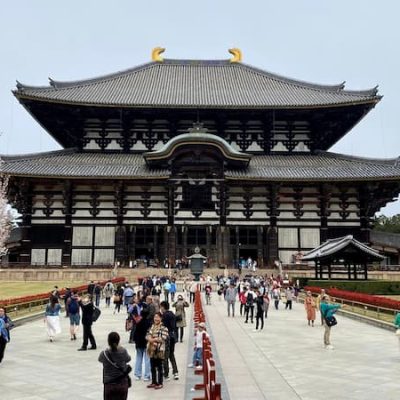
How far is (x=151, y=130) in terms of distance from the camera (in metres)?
54.0

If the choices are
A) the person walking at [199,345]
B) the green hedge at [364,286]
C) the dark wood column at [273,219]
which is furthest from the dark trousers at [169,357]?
the dark wood column at [273,219]

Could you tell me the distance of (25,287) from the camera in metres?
36.6

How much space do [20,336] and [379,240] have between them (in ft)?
142

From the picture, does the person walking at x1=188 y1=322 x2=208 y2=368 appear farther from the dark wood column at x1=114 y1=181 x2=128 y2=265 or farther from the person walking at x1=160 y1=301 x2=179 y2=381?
the dark wood column at x1=114 y1=181 x2=128 y2=265

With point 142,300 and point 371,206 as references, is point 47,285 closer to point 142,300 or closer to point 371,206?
point 142,300

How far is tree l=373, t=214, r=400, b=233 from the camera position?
92.7 metres

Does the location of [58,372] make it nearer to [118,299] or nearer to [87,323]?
[87,323]

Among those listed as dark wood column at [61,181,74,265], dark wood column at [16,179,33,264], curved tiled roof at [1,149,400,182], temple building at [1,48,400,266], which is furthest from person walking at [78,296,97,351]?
dark wood column at [16,179,33,264]

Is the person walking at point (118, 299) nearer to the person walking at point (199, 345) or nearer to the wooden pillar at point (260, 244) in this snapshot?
the person walking at point (199, 345)

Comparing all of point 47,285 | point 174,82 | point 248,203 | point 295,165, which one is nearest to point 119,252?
point 47,285

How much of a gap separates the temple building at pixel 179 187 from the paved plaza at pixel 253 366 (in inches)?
1103

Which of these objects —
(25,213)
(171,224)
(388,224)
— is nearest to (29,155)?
(25,213)

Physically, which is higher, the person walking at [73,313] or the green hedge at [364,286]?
the green hedge at [364,286]

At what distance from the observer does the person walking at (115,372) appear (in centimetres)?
747
